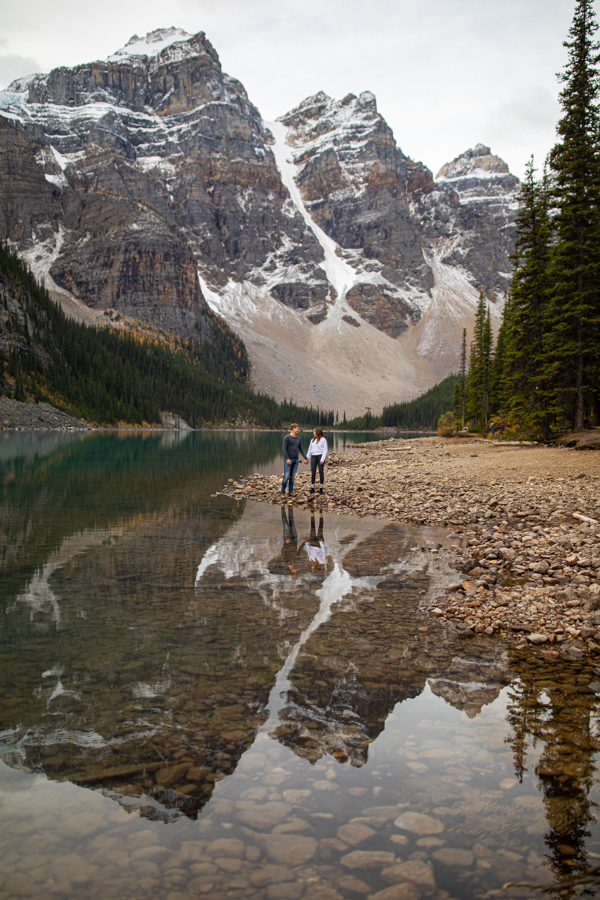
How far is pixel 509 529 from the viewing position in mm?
13914

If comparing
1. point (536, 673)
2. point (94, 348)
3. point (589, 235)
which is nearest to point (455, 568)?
point (536, 673)

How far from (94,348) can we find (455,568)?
154m

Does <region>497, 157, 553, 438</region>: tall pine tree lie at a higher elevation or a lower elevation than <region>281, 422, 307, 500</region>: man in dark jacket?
higher

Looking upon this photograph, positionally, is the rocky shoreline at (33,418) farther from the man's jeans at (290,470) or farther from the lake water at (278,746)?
the lake water at (278,746)

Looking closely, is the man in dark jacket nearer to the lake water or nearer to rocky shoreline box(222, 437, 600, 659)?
rocky shoreline box(222, 437, 600, 659)

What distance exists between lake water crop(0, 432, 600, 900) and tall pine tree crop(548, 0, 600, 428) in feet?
81.8

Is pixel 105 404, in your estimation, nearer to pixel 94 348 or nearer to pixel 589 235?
pixel 94 348

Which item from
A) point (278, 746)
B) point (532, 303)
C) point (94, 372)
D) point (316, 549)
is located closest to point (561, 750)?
point (278, 746)

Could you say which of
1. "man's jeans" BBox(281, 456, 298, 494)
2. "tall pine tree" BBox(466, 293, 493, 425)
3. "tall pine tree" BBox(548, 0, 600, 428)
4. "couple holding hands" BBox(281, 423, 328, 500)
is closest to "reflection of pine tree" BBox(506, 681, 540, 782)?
"couple holding hands" BBox(281, 423, 328, 500)

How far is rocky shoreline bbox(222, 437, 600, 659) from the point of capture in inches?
317

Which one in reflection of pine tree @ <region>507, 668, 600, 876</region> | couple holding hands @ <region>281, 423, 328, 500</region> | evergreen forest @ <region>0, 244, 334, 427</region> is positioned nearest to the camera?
reflection of pine tree @ <region>507, 668, 600, 876</region>

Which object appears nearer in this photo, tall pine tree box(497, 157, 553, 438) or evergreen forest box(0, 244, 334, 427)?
tall pine tree box(497, 157, 553, 438)

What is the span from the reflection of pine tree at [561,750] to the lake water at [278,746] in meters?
0.02

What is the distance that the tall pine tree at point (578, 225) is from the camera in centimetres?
3005
